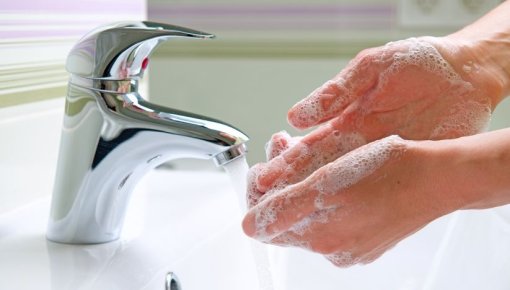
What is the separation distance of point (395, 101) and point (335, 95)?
0.08 metres

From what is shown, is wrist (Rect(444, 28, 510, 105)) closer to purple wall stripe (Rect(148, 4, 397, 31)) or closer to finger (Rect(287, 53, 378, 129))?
finger (Rect(287, 53, 378, 129))

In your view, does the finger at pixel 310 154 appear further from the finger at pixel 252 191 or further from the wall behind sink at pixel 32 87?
the wall behind sink at pixel 32 87

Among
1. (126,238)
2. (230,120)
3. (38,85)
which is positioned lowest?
(230,120)

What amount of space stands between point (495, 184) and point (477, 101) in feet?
0.63

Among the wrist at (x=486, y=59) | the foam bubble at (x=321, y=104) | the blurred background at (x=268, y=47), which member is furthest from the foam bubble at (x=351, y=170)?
the blurred background at (x=268, y=47)

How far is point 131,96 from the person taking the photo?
0.56 metres

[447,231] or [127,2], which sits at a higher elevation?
[127,2]

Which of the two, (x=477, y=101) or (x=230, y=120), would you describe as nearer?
(x=477, y=101)

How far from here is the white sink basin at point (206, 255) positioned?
1.83ft

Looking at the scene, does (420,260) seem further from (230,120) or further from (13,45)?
(230,120)

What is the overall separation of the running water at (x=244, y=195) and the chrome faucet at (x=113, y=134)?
0.04 ft

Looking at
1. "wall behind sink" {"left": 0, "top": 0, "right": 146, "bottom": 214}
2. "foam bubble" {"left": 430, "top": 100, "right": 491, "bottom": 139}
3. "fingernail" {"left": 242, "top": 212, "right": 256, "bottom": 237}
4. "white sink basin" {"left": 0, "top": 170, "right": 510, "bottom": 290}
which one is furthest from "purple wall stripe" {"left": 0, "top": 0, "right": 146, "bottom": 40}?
"foam bubble" {"left": 430, "top": 100, "right": 491, "bottom": 139}

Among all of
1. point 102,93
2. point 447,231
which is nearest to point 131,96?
point 102,93

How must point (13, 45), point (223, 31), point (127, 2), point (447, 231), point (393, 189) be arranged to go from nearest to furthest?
point (393, 189) → point (13, 45) → point (447, 231) → point (127, 2) → point (223, 31)
